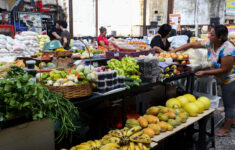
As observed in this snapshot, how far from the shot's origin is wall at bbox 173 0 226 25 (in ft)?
61.1

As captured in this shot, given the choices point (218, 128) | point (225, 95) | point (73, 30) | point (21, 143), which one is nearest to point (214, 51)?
point (225, 95)

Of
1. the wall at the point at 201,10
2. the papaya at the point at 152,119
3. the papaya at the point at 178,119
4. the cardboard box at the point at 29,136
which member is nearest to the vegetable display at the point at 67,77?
the cardboard box at the point at 29,136

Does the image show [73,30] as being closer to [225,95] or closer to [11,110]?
[225,95]

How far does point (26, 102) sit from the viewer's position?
1771mm

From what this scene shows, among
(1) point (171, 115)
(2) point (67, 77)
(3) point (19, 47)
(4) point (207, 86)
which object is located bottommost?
(1) point (171, 115)

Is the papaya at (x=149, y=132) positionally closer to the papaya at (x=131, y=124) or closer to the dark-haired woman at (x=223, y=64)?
the papaya at (x=131, y=124)

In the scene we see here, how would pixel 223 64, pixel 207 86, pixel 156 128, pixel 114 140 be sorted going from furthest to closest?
pixel 207 86 → pixel 223 64 → pixel 156 128 → pixel 114 140

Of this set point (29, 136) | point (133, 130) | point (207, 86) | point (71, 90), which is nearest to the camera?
point (29, 136)

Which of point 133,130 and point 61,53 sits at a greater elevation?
point 61,53

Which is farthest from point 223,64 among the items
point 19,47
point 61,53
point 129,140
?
point 19,47

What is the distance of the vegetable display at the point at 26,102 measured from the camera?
1.74 meters

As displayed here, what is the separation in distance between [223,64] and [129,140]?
86.7 inches

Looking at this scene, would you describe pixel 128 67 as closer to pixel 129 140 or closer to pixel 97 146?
pixel 129 140

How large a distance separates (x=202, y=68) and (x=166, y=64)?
3.91 feet
